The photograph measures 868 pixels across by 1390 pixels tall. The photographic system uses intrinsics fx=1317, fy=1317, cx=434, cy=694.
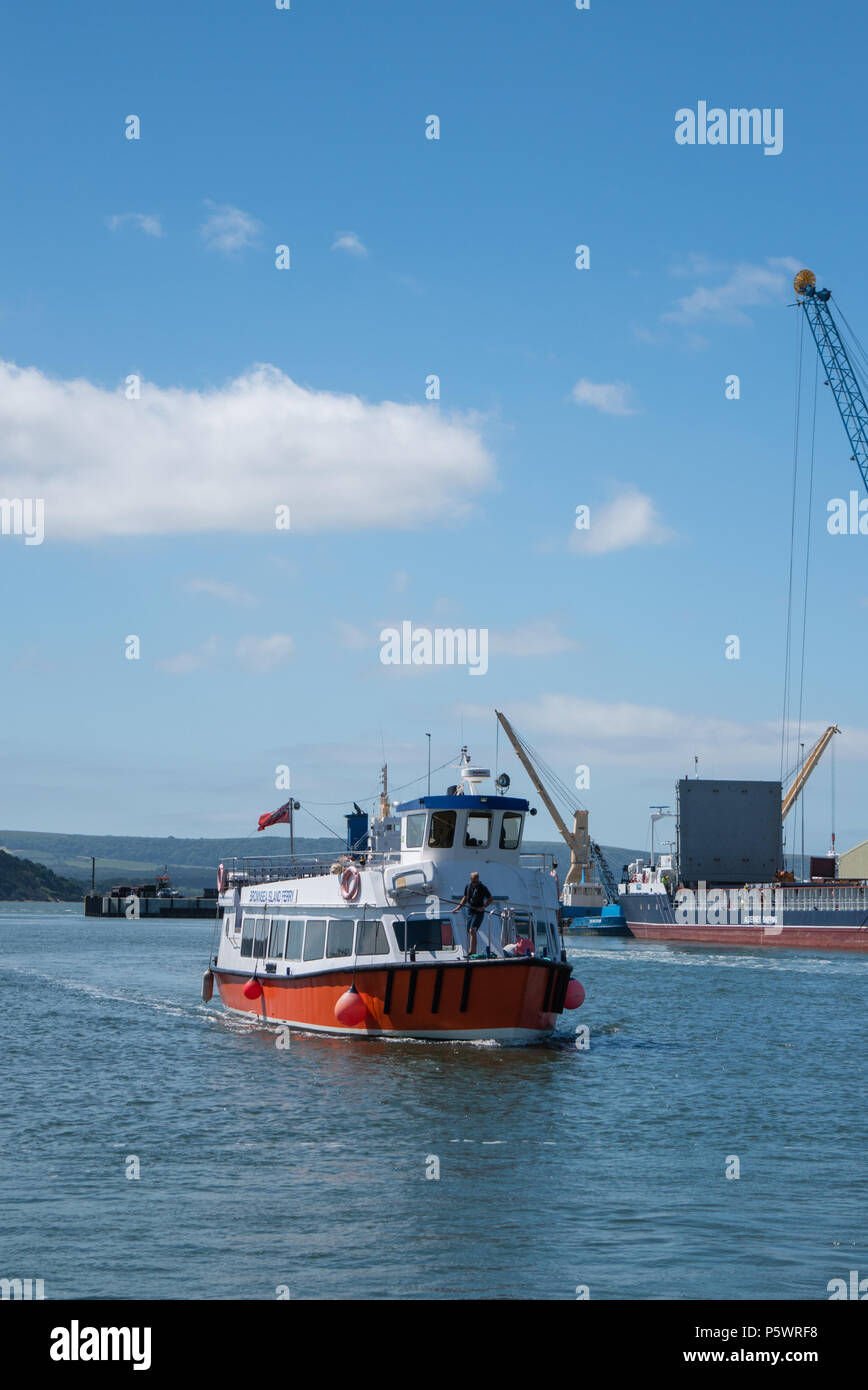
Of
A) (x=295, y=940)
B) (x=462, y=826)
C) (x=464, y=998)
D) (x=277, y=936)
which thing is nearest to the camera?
(x=464, y=998)

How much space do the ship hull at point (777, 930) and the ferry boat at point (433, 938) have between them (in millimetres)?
66396


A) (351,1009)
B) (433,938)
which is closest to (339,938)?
(351,1009)

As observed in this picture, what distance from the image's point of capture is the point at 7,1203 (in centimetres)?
1994

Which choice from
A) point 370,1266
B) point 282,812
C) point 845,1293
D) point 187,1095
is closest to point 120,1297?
point 370,1266

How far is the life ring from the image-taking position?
1428 inches

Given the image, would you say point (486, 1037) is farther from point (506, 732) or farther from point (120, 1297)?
point (506, 732)

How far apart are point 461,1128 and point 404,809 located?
13048 millimetres

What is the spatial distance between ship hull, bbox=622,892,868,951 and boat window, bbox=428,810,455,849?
6946cm

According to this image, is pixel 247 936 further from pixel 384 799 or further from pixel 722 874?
pixel 722 874

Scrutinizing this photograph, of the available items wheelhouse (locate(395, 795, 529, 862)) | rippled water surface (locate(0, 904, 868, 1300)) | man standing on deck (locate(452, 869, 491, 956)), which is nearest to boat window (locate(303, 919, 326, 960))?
rippled water surface (locate(0, 904, 868, 1300))

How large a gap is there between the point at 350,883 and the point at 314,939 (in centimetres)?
304

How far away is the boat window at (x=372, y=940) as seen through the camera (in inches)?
1380

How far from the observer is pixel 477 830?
3662cm

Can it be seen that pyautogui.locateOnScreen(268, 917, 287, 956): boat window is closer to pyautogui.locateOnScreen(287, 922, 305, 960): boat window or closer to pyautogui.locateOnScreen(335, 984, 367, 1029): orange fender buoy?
pyautogui.locateOnScreen(287, 922, 305, 960): boat window
